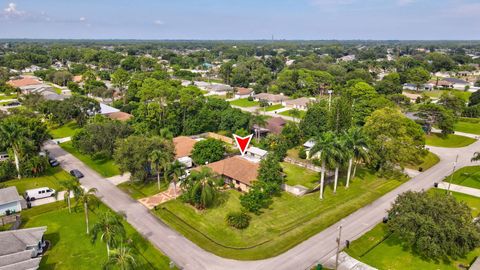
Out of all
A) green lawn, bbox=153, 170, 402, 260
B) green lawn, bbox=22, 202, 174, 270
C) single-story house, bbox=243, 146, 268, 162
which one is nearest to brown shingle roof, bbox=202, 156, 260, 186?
green lawn, bbox=153, 170, 402, 260

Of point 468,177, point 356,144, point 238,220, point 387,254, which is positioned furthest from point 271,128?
point 387,254

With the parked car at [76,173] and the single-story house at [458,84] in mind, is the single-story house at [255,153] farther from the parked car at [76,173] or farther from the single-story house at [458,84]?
the single-story house at [458,84]

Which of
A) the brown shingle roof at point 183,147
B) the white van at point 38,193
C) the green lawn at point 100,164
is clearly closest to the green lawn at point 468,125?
the brown shingle roof at point 183,147

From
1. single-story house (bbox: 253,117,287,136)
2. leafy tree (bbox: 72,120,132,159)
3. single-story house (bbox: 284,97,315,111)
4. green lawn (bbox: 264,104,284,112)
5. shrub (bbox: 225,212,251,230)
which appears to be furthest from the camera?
green lawn (bbox: 264,104,284,112)

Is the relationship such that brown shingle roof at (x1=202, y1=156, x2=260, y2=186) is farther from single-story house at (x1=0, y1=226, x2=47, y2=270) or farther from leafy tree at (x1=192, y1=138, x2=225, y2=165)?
single-story house at (x1=0, y1=226, x2=47, y2=270)

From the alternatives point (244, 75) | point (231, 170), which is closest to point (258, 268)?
point (231, 170)

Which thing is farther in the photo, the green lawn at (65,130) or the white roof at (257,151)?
the green lawn at (65,130)

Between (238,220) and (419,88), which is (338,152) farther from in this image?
(419,88)
